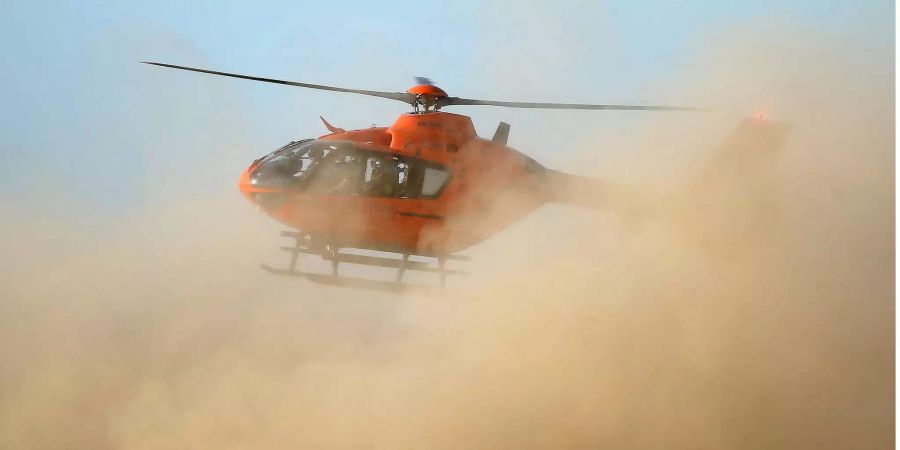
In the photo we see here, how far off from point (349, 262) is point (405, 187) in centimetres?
97

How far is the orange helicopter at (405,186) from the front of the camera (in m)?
8.82

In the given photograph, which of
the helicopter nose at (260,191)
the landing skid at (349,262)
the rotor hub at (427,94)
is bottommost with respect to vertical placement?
the landing skid at (349,262)

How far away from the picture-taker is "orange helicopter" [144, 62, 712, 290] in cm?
882

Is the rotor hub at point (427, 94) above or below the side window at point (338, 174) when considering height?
above

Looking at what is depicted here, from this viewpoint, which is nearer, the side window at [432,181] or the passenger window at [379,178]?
the passenger window at [379,178]

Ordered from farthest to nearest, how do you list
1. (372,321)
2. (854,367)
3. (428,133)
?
1. (372,321)
2. (854,367)
3. (428,133)

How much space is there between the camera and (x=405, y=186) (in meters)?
8.97

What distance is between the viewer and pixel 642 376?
11.6m

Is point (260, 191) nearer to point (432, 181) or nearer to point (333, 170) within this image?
point (333, 170)

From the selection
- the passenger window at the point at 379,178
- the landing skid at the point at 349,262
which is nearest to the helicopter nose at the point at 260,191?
the landing skid at the point at 349,262

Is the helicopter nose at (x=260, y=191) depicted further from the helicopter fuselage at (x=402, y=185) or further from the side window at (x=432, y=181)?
the side window at (x=432, y=181)

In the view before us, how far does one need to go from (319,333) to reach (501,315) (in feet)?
9.93

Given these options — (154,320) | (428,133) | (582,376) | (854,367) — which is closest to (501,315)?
(582,376)

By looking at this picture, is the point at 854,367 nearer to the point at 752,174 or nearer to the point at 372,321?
the point at 752,174
